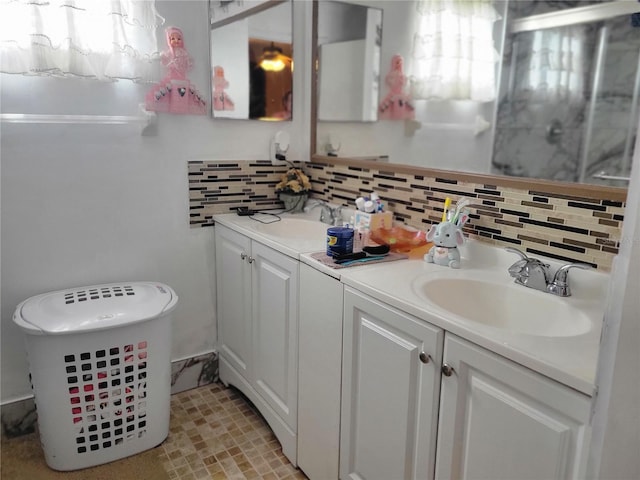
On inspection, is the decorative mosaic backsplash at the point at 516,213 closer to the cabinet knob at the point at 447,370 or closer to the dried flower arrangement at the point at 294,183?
the dried flower arrangement at the point at 294,183

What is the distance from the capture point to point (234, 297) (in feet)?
7.18

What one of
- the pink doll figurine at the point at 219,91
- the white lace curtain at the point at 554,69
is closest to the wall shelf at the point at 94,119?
the pink doll figurine at the point at 219,91

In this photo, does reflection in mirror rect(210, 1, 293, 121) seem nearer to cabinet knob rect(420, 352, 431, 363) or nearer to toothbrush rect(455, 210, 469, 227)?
toothbrush rect(455, 210, 469, 227)

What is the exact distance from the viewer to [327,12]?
7.51 ft

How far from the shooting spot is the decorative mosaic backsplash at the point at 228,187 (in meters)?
2.25

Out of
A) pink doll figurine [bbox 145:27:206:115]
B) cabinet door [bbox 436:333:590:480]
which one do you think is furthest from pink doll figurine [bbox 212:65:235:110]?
cabinet door [bbox 436:333:590:480]

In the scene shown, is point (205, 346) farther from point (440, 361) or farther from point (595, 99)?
point (595, 99)

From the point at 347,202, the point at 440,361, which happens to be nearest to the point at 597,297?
the point at 440,361

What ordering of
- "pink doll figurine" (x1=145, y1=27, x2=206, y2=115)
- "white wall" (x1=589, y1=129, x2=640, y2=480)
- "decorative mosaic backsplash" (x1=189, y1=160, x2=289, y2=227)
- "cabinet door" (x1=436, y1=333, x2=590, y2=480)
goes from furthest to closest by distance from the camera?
"decorative mosaic backsplash" (x1=189, y1=160, x2=289, y2=227) → "pink doll figurine" (x1=145, y1=27, x2=206, y2=115) → "cabinet door" (x1=436, y1=333, x2=590, y2=480) → "white wall" (x1=589, y1=129, x2=640, y2=480)

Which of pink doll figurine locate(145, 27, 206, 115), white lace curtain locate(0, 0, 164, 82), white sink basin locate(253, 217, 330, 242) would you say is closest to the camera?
white lace curtain locate(0, 0, 164, 82)

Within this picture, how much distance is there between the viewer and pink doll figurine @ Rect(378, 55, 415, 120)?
2361 mm

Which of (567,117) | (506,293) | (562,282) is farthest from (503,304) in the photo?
(567,117)

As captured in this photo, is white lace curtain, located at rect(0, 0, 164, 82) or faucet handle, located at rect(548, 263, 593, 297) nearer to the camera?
faucet handle, located at rect(548, 263, 593, 297)

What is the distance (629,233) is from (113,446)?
191 centimetres
